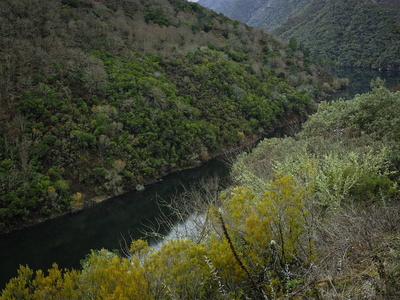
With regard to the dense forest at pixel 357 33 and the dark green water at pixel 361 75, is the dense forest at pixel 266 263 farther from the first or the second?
the dense forest at pixel 357 33

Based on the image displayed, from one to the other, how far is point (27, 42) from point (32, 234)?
24364 mm

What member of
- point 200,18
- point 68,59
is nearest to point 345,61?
point 200,18

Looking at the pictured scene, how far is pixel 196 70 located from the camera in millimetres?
46625

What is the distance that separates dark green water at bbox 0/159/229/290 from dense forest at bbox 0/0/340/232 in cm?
133

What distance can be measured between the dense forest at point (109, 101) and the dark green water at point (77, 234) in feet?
4.35

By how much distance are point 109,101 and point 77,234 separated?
1797cm

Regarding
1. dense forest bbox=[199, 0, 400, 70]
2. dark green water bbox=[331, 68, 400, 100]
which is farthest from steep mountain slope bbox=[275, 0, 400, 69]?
dark green water bbox=[331, 68, 400, 100]

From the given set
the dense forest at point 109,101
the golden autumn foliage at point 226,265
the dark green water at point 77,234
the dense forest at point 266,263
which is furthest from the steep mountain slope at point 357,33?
the golden autumn foliage at point 226,265

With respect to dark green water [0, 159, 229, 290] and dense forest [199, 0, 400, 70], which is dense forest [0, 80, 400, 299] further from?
dense forest [199, 0, 400, 70]

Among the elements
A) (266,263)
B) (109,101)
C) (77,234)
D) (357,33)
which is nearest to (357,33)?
(357,33)

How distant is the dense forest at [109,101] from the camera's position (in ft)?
84.8

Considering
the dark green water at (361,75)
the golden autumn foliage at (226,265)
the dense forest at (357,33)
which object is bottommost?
the dark green water at (361,75)

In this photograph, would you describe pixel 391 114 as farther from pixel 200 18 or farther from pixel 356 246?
pixel 200 18

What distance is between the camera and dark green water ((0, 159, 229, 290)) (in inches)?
762
